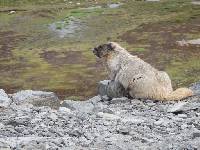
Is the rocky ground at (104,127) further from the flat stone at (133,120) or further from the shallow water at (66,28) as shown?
the shallow water at (66,28)

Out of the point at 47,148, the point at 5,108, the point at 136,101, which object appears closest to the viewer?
the point at 47,148

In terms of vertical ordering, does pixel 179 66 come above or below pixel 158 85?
below

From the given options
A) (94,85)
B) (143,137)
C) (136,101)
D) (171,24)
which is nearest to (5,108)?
(136,101)

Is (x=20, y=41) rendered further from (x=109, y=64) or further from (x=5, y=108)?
(x=5, y=108)

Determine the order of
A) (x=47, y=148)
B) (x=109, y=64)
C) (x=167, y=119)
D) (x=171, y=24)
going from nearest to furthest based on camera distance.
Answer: (x=47, y=148) < (x=167, y=119) < (x=109, y=64) < (x=171, y=24)

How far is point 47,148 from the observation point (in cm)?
Answer: 1172

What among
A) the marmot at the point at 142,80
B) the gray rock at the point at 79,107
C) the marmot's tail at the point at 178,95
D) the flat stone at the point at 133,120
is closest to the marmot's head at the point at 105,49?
the marmot at the point at 142,80

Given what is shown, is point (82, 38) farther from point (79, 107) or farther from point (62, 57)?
point (79, 107)

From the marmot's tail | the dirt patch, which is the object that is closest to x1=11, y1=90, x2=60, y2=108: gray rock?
the marmot's tail

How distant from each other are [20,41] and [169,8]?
81.4 ft

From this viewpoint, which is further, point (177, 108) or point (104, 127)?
point (177, 108)

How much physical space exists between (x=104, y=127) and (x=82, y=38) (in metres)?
46.3

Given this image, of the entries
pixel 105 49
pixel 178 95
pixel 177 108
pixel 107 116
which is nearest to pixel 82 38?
pixel 105 49

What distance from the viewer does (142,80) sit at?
63.5 feet
